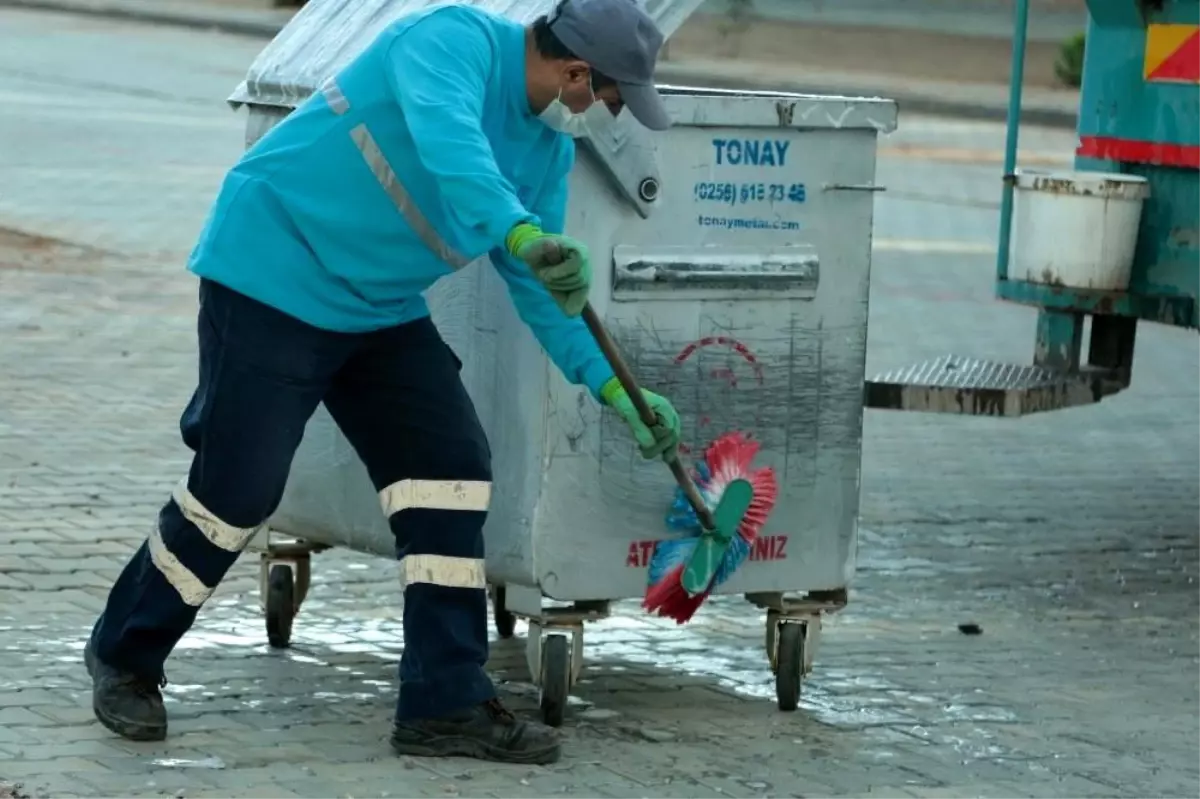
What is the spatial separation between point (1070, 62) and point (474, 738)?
21.3m

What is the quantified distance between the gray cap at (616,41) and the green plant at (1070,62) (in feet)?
67.3

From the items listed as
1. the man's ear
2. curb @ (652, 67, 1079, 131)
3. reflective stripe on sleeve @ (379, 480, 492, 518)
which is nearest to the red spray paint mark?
→ reflective stripe on sleeve @ (379, 480, 492, 518)

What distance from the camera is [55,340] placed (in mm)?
9516

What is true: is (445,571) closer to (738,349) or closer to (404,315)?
(404,315)

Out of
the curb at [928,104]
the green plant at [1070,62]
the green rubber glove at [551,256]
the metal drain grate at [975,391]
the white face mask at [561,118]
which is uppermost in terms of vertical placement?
the green plant at [1070,62]

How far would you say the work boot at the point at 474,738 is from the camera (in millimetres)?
4598

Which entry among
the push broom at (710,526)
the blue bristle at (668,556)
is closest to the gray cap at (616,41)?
the push broom at (710,526)

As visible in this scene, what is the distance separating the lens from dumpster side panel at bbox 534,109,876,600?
4805 mm

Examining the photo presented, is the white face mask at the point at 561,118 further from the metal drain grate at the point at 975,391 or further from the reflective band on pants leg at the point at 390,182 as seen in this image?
the metal drain grate at the point at 975,391

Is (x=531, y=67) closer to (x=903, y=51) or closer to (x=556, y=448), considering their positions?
(x=556, y=448)

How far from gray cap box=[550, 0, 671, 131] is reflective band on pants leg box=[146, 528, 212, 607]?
1.25 m

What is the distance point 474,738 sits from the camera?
462 cm

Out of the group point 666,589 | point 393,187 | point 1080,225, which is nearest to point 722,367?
point 666,589

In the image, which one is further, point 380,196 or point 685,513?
point 685,513
